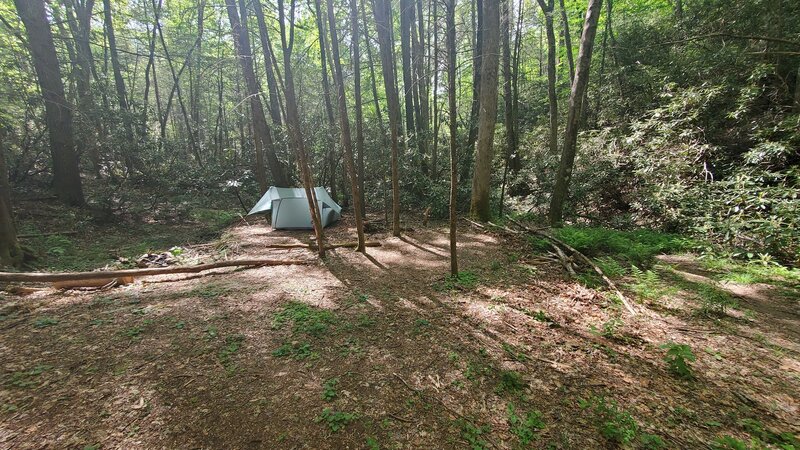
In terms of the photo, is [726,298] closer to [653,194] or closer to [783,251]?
[783,251]

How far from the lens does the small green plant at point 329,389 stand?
2.91 m

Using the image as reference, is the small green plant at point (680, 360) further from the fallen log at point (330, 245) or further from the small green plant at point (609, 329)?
the fallen log at point (330, 245)

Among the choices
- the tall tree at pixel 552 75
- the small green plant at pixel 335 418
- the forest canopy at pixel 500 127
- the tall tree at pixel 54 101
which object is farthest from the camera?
the tall tree at pixel 552 75

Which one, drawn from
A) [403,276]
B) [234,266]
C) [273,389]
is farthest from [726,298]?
[234,266]

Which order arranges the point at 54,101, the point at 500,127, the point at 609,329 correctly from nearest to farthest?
1. the point at 609,329
2. the point at 54,101
3. the point at 500,127

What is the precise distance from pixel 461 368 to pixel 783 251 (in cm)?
591

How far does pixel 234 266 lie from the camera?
680 centimetres

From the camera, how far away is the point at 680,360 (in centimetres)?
309

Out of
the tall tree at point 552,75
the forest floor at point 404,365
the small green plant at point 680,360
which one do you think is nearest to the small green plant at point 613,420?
the forest floor at point 404,365

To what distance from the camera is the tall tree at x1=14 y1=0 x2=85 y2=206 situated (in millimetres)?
8727

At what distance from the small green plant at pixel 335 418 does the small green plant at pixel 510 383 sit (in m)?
1.35

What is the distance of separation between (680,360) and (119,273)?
7.76 meters

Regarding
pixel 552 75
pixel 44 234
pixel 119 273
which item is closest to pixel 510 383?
pixel 119 273

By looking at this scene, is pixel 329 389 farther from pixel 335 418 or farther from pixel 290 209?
pixel 290 209
